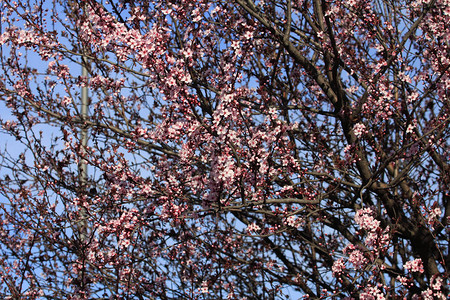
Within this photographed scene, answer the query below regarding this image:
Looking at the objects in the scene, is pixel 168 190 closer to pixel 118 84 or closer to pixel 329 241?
pixel 118 84

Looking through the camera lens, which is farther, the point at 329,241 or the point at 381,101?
the point at 329,241

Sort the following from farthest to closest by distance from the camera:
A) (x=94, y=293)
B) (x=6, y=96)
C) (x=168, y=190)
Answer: (x=6, y=96)
(x=94, y=293)
(x=168, y=190)

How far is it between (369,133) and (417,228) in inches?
63.8

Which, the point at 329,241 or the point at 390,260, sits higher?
the point at 329,241

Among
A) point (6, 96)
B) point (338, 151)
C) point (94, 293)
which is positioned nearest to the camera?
point (94, 293)

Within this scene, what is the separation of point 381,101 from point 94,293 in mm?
5050

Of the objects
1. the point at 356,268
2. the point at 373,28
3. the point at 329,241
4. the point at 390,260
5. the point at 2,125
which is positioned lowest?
the point at 356,268

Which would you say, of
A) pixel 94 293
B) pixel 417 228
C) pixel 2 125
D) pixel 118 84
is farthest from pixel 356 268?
pixel 2 125

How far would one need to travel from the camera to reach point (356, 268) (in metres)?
5.45

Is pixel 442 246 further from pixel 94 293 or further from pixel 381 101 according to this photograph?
pixel 94 293

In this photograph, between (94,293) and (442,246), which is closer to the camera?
(94,293)

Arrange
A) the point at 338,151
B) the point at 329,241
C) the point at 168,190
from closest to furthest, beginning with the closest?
1. the point at 168,190
2. the point at 338,151
3. the point at 329,241

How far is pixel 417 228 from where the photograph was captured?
696 cm

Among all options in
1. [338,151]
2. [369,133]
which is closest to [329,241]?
[338,151]
